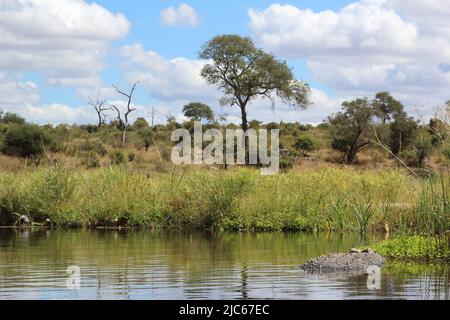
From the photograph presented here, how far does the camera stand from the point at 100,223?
2539 centimetres

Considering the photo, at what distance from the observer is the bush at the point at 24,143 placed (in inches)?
2235

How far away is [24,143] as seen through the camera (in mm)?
57156

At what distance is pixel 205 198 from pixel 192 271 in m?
9.50

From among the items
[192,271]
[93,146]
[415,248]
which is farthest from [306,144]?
[192,271]

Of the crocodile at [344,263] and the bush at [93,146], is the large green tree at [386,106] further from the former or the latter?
the crocodile at [344,263]

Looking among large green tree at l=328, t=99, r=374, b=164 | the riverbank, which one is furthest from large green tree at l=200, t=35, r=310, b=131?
the riverbank

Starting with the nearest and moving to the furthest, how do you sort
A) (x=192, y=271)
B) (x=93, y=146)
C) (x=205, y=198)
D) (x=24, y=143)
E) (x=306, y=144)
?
(x=192, y=271), (x=205, y=198), (x=24, y=143), (x=93, y=146), (x=306, y=144)

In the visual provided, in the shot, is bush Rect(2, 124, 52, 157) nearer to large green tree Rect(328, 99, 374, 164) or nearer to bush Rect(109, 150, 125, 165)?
bush Rect(109, 150, 125, 165)

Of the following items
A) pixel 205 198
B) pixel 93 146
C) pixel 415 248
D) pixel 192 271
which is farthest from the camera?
pixel 93 146

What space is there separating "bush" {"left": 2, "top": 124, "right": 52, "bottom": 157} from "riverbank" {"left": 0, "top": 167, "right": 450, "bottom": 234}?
3017cm

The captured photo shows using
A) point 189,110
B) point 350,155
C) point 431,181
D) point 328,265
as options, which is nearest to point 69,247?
point 328,265

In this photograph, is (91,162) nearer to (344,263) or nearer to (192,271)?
(192,271)

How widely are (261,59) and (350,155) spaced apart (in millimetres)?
13993

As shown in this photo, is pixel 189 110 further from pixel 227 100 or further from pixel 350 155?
pixel 350 155
